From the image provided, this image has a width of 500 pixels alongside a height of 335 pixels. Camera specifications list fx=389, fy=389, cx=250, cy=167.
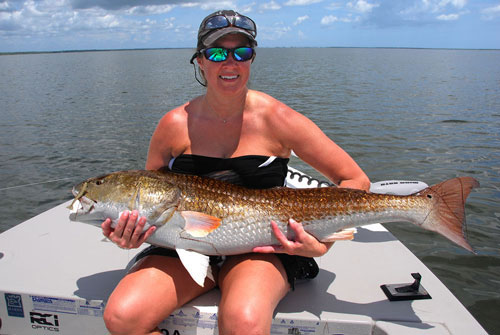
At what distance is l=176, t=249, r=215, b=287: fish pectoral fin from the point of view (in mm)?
2440

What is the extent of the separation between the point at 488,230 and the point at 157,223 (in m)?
5.71

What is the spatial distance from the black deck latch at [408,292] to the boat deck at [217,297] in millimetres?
42

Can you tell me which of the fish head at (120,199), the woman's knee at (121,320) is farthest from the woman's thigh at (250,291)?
the fish head at (120,199)

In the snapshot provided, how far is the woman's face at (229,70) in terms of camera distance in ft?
9.18

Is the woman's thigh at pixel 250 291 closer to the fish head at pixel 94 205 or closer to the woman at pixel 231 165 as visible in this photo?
the woman at pixel 231 165

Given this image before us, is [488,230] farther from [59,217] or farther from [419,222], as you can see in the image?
[59,217]

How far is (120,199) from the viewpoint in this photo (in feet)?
Result: 8.36

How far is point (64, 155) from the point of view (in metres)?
11.4

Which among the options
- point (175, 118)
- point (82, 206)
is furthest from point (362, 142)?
point (82, 206)

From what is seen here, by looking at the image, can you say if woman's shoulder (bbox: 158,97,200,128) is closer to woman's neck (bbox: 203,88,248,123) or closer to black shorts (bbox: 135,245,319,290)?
woman's neck (bbox: 203,88,248,123)

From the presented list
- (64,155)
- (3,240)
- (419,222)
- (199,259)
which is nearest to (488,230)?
(419,222)

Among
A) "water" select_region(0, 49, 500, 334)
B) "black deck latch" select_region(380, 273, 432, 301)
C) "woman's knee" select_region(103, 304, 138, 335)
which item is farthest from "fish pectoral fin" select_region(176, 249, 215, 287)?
"water" select_region(0, 49, 500, 334)

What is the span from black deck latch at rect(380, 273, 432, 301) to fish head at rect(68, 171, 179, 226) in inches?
64.4

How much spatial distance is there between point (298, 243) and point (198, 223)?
665 mm
